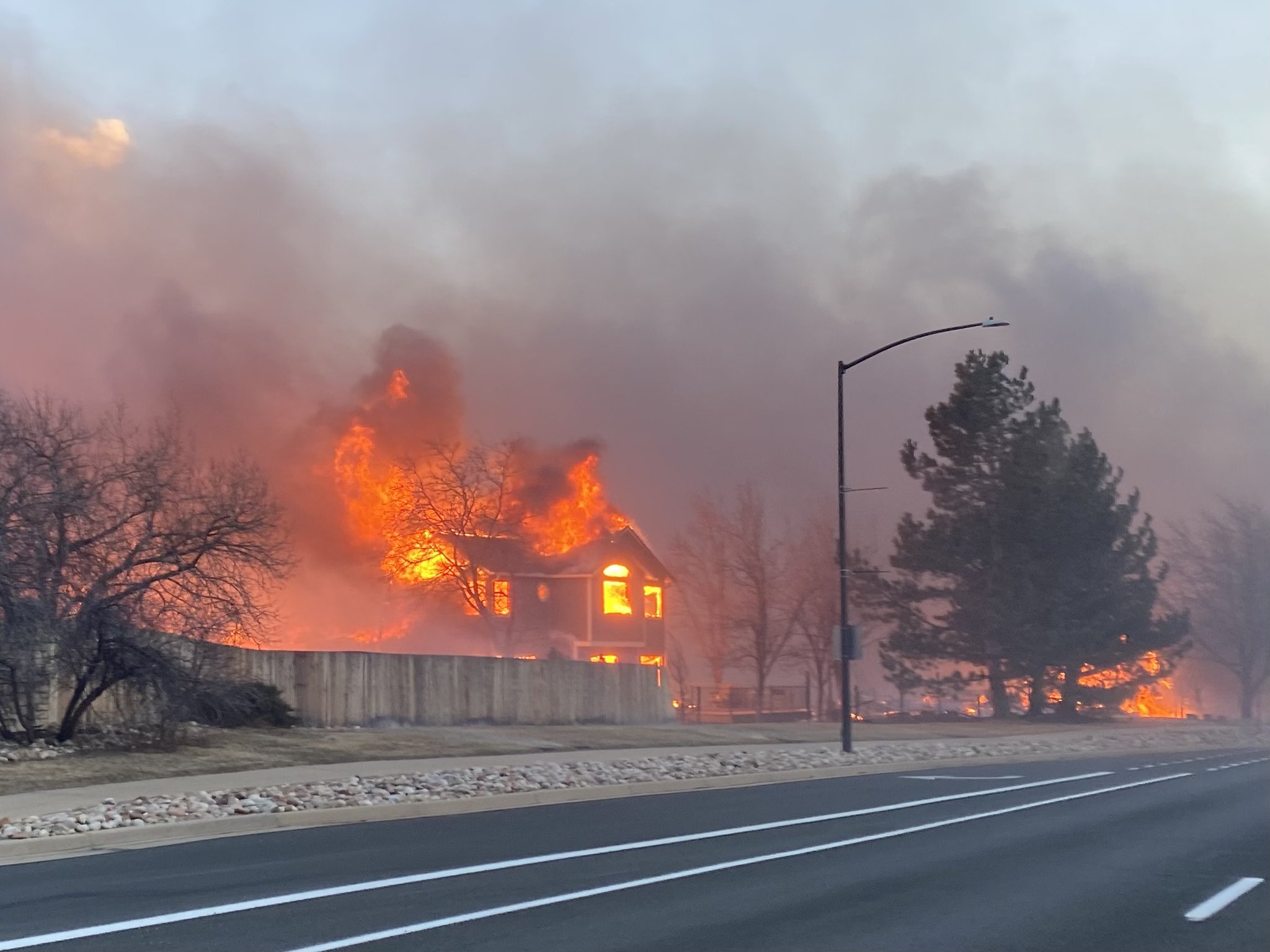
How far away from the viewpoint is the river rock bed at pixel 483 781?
560 inches

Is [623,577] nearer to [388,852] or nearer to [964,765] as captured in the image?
[964,765]

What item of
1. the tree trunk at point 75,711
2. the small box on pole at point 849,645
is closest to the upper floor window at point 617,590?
the small box on pole at point 849,645

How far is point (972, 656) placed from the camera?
47031mm

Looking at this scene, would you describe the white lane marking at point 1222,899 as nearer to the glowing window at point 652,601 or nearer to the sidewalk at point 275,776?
the sidewalk at point 275,776

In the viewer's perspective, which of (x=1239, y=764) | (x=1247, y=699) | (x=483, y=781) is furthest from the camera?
(x=1247, y=699)

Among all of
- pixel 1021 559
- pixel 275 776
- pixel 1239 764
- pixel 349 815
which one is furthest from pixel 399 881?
pixel 1021 559

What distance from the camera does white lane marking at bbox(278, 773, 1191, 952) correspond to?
8.43 metres

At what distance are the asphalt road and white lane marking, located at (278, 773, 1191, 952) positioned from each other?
0.11 ft

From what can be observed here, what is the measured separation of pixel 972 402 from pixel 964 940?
41467 mm

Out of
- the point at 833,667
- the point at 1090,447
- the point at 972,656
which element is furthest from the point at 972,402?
the point at 833,667

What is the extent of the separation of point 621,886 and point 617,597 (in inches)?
1875

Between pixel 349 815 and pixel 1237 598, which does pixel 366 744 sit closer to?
pixel 349 815

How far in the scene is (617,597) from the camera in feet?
191

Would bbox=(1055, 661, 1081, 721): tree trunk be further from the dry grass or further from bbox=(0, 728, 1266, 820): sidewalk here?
the dry grass
